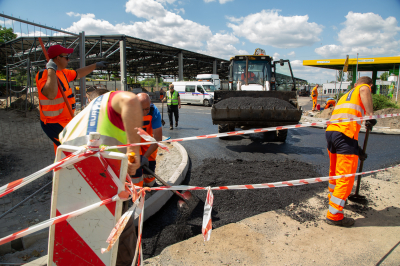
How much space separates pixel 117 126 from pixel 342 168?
2741mm

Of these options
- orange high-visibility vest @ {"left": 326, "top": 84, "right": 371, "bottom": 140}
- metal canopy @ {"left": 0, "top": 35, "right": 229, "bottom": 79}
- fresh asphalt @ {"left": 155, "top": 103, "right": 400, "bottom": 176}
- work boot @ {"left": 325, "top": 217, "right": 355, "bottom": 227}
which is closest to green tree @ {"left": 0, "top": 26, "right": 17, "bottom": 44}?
metal canopy @ {"left": 0, "top": 35, "right": 229, "bottom": 79}

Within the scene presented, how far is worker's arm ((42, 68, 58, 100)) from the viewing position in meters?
2.95

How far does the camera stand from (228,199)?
3.65 m

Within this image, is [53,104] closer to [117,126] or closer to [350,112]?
[117,126]

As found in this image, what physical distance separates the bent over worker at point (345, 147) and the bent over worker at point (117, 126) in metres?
2.46

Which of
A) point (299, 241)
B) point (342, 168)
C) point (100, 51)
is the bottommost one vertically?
point (299, 241)

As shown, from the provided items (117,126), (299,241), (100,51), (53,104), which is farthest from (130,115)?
(100,51)

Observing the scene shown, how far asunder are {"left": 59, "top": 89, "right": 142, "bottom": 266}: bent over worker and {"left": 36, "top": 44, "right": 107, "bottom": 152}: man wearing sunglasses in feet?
4.77

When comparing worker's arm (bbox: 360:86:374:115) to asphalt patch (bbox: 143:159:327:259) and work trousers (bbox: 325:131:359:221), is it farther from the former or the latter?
asphalt patch (bbox: 143:159:327:259)

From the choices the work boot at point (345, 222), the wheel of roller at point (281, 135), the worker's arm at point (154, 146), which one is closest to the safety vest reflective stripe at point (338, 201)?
the work boot at point (345, 222)

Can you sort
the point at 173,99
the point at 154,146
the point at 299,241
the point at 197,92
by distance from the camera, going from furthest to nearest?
the point at 197,92
the point at 173,99
the point at 154,146
the point at 299,241

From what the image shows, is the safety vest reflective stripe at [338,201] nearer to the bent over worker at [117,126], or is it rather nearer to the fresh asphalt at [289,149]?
the fresh asphalt at [289,149]

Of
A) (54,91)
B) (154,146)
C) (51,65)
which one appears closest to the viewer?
(51,65)

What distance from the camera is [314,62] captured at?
24859 mm
